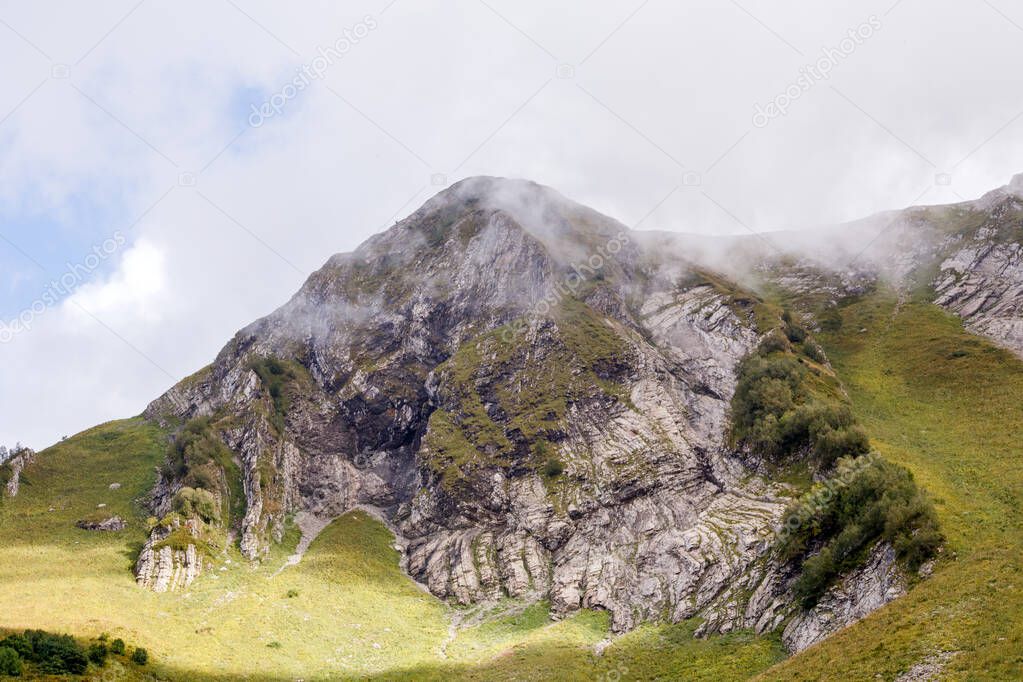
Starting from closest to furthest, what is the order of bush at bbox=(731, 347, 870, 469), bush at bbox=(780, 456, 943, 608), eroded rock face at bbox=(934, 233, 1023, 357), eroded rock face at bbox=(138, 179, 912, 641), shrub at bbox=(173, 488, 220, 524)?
bush at bbox=(780, 456, 943, 608) < bush at bbox=(731, 347, 870, 469) < eroded rock face at bbox=(138, 179, 912, 641) < shrub at bbox=(173, 488, 220, 524) < eroded rock face at bbox=(934, 233, 1023, 357)

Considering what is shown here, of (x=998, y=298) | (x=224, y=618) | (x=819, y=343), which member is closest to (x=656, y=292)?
(x=819, y=343)

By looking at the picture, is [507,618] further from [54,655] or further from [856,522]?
[54,655]

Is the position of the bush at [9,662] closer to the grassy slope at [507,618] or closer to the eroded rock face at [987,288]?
the grassy slope at [507,618]

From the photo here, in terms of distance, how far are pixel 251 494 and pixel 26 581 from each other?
34362 mm

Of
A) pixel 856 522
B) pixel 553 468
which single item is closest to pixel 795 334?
pixel 553 468

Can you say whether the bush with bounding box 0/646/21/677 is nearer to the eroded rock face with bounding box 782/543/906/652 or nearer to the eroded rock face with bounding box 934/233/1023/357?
the eroded rock face with bounding box 782/543/906/652

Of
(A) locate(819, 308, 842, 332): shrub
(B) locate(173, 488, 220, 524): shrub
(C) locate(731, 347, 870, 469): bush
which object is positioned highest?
(A) locate(819, 308, 842, 332): shrub

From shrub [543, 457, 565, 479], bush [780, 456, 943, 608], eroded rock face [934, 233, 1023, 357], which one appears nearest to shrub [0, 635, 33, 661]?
shrub [543, 457, 565, 479]

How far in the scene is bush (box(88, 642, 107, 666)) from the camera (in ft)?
187

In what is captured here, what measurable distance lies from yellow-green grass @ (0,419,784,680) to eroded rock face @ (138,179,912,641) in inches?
158

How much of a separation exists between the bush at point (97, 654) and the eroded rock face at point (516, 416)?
82.6ft

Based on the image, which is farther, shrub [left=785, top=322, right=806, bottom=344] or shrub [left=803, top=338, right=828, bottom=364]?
shrub [left=785, top=322, right=806, bottom=344]

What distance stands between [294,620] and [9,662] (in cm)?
3052

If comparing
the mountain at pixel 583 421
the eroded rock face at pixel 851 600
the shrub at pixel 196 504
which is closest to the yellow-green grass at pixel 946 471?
the mountain at pixel 583 421
